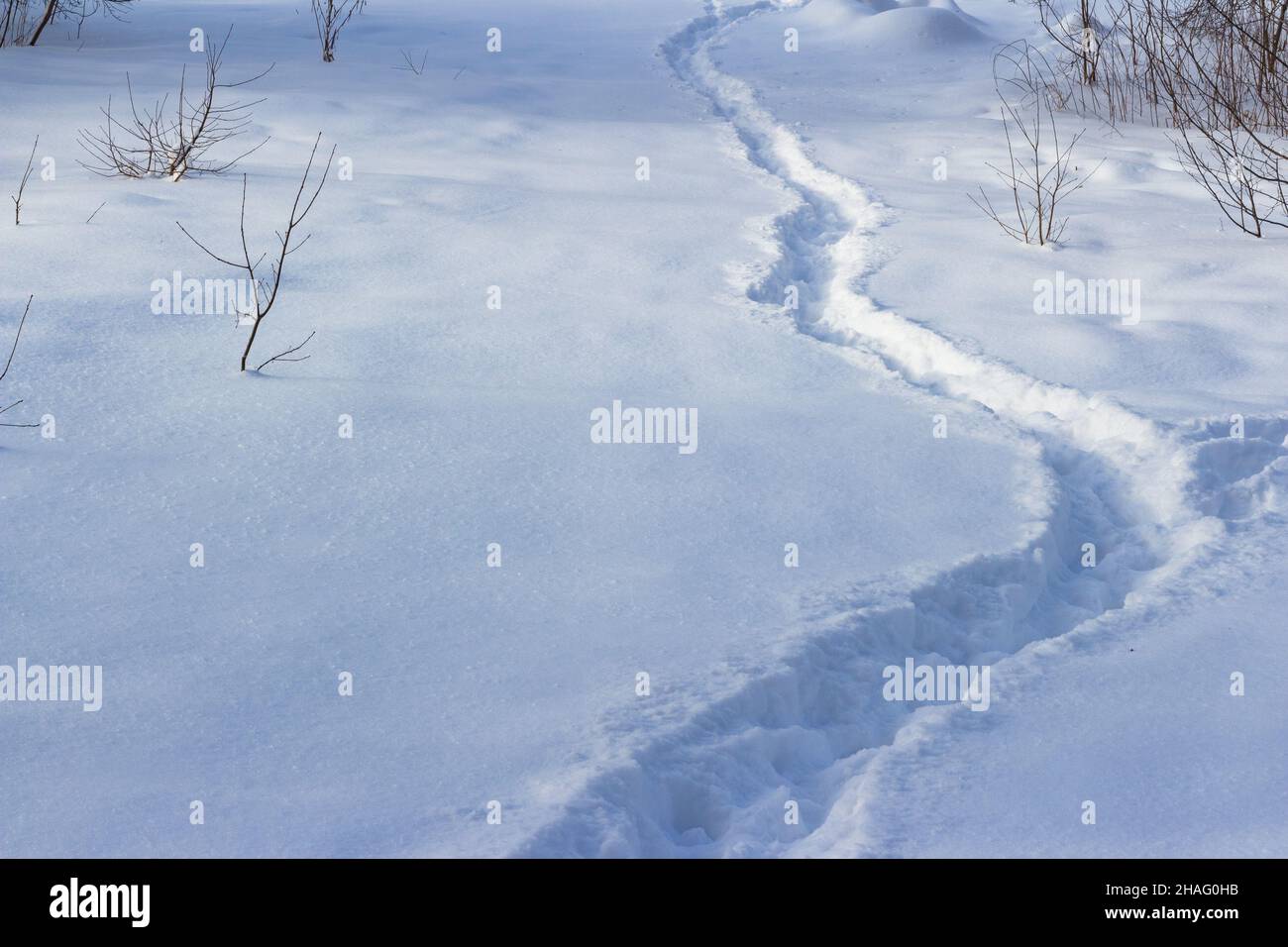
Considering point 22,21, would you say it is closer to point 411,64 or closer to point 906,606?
point 411,64

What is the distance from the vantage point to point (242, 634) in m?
2.40

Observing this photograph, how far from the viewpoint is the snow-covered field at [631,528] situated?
6.74 ft

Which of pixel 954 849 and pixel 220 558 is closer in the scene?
pixel 954 849

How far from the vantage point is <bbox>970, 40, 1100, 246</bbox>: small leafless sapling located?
566 centimetres

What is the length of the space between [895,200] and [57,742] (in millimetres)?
5289

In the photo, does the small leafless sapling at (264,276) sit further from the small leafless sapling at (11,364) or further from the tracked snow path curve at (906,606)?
the tracked snow path curve at (906,606)

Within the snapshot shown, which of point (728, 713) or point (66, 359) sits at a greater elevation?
point (66, 359)

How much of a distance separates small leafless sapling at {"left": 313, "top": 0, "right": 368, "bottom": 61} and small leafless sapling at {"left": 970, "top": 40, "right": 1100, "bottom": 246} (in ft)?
17.0

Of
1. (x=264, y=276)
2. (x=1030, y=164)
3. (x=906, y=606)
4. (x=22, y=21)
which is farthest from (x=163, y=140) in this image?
(x=906, y=606)

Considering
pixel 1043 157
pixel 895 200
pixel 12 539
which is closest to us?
pixel 12 539

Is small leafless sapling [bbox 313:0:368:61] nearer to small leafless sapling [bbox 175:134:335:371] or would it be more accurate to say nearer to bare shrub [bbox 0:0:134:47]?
bare shrub [bbox 0:0:134:47]

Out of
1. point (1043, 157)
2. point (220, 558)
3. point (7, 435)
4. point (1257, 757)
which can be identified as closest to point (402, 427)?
point (220, 558)

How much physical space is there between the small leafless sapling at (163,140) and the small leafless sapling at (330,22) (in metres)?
2.18

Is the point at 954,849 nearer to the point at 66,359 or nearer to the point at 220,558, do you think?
the point at 220,558
